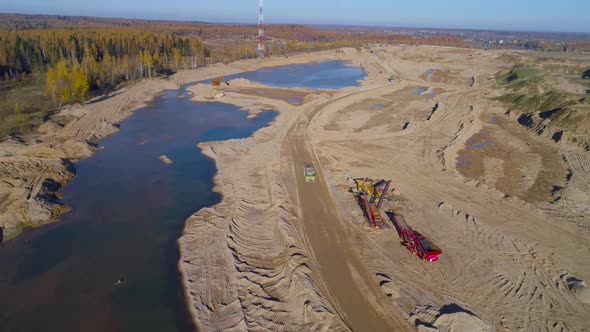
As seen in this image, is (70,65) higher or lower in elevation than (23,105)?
higher

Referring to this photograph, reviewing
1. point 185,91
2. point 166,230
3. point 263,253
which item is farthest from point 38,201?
point 185,91

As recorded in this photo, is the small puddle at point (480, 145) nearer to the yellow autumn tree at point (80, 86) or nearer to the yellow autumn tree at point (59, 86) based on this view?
the yellow autumn tree at point (59, 86)

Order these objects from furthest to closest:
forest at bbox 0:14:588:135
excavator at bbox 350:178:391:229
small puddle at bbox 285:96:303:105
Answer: small puddle at bbox 285:96:303:105
forest at bbox 0:14:588:135
excavator at bbox 350:178:391:229

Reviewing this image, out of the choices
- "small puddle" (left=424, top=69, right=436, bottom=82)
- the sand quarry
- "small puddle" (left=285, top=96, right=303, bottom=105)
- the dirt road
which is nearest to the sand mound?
the sand quarry

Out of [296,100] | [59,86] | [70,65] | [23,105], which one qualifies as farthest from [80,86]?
[296,100]

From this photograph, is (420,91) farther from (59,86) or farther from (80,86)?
(59,86)

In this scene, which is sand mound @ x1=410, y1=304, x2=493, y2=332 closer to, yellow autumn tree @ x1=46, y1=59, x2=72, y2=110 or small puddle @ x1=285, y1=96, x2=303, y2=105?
small puddle @ x1=285, y1=96, x2=303, y2=105
